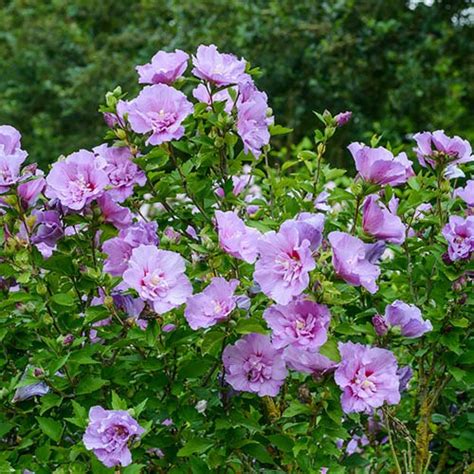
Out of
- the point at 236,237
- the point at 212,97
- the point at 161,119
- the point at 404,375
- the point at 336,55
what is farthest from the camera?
the point at 336,55

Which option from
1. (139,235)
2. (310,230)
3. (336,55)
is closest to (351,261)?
(310,230)

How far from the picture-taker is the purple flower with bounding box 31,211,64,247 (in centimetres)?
154

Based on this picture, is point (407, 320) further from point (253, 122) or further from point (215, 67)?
point (215, 67)

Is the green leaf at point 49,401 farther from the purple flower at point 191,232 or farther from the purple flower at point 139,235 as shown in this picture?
the purple flower at point 191,232

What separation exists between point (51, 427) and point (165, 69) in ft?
2.17

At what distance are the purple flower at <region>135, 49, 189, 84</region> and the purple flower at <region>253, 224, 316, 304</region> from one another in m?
0.41

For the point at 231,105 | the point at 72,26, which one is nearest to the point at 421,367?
the point at 231,105

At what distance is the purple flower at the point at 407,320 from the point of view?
1447 millimetres

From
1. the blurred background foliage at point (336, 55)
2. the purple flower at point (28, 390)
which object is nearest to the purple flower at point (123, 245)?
the purple flower at point (28, 390)

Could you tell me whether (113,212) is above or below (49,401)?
above

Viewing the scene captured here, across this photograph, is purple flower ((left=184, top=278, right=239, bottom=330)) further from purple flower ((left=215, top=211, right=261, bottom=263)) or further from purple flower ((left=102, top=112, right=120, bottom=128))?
purple flower ((left=102, top=112, right=120, bottom=128))

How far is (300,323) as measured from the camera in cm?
132

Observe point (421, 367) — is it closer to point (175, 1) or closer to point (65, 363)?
point (65, 363)

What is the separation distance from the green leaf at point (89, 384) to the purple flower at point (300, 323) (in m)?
0.36
